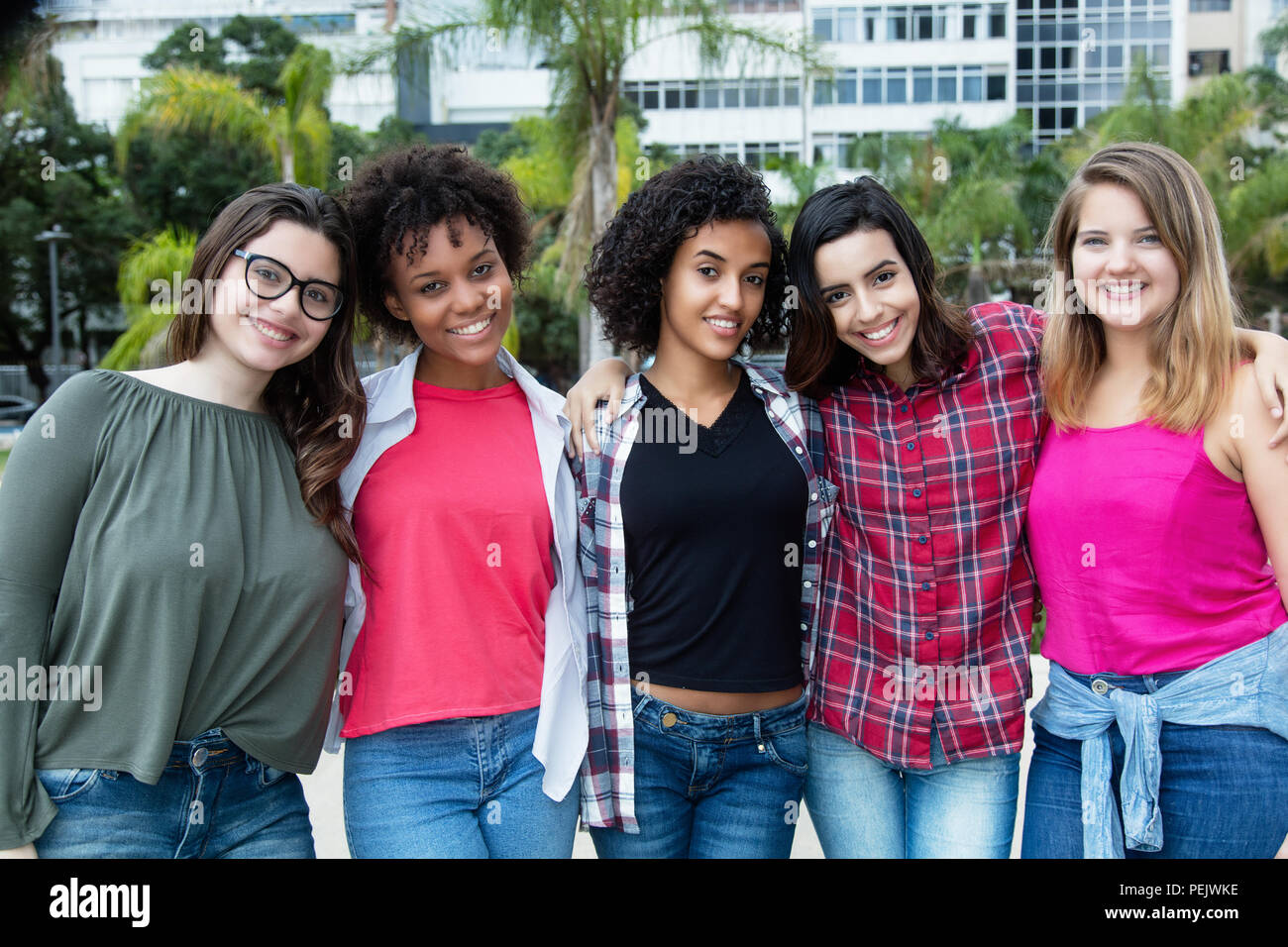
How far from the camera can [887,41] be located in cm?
3344

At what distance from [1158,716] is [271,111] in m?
14.4

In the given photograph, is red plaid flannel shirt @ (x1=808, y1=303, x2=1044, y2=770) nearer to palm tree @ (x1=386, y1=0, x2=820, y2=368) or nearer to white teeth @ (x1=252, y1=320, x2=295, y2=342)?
white teeth @ (x1=252, y1=320, x2=295, y2=342)

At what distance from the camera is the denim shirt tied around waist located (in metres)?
2.35

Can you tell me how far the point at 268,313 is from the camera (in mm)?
2436

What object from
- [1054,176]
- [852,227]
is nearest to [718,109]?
[1054,176]

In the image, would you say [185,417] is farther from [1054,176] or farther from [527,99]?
[527,99]

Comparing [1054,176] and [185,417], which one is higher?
[1054,176]

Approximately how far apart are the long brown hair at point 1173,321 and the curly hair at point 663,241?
829 millimetres

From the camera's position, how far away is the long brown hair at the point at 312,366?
8.13ft

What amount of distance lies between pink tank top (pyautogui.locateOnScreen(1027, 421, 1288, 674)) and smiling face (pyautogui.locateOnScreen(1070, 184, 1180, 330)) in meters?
0.29

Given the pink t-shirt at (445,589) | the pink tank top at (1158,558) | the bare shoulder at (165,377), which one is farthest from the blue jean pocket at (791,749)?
the bare shoulder at (165,377)

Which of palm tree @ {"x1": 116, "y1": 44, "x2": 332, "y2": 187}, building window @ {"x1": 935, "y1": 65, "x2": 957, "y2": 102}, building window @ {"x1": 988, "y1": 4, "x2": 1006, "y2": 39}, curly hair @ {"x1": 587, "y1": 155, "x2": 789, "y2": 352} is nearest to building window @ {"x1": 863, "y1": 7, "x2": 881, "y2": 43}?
building window @ {"x1": 935, "y1": 65, "x2": 957, "y2": 102}
